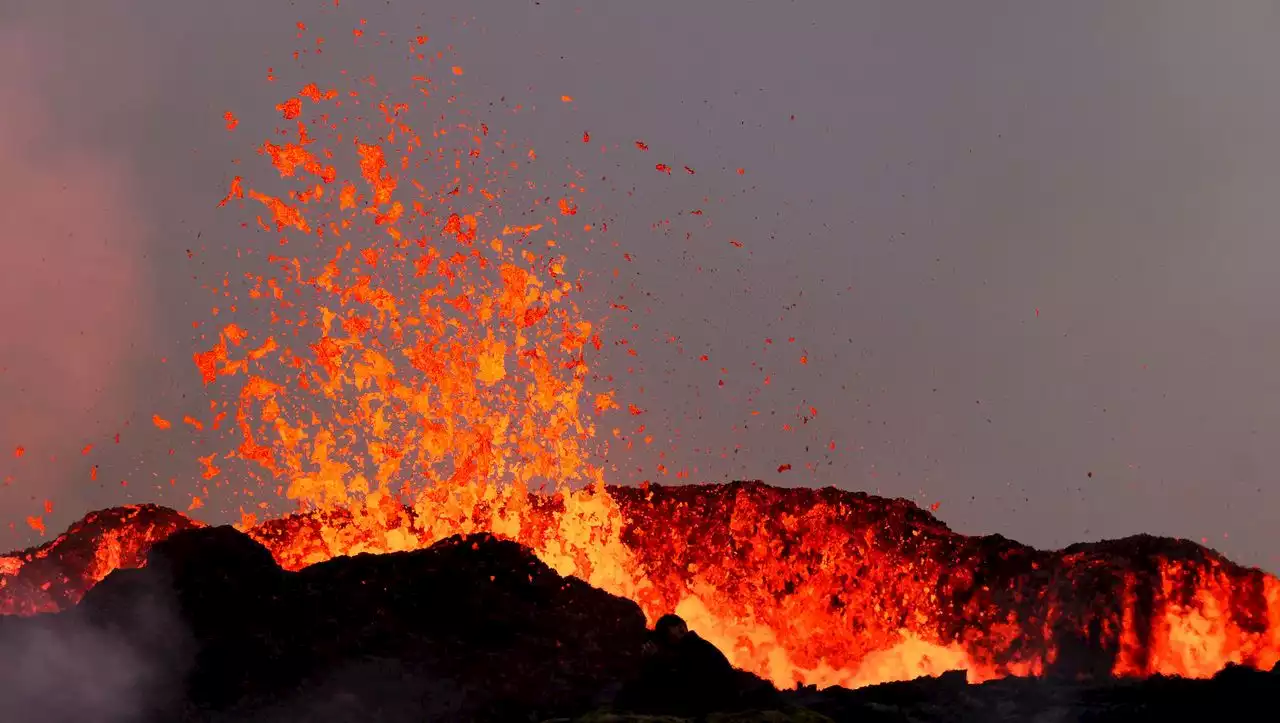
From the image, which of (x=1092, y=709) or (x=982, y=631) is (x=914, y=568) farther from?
(x=1092, y=709)

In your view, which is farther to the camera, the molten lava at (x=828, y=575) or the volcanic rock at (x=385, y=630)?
the molten lava at (x=828, y=575)

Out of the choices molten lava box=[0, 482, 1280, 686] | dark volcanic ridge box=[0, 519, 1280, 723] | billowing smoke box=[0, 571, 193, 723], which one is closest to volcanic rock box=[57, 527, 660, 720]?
dark volcanic ridge box=[0, 519, 1280, 723]

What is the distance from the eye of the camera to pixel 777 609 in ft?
185

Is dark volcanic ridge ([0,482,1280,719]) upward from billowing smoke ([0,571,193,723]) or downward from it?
upward

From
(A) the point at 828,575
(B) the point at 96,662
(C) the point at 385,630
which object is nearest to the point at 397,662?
(C) the point at 385,630

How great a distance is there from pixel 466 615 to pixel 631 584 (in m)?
20.1

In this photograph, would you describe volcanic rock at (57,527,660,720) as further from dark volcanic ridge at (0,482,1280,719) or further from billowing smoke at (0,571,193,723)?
billowing smoke at (0,571,193,723)

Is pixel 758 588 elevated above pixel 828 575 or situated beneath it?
situated beneath

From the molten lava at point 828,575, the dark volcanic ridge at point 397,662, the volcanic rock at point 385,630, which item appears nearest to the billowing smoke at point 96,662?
the dark volcanic ridge at point 397,662

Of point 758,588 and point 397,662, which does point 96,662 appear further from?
point 758,588

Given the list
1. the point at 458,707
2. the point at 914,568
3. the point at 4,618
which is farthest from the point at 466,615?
the point at 914,568

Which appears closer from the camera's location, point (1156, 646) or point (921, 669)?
point (1156, 646)

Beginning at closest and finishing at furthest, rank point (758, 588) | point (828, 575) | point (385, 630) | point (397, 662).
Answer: point (397, 662)
point (385, 630)
point (828, 575)
point (758, 588)

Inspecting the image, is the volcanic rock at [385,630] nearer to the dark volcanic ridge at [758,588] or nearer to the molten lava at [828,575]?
the dark volcanic ridge at [758,588]
